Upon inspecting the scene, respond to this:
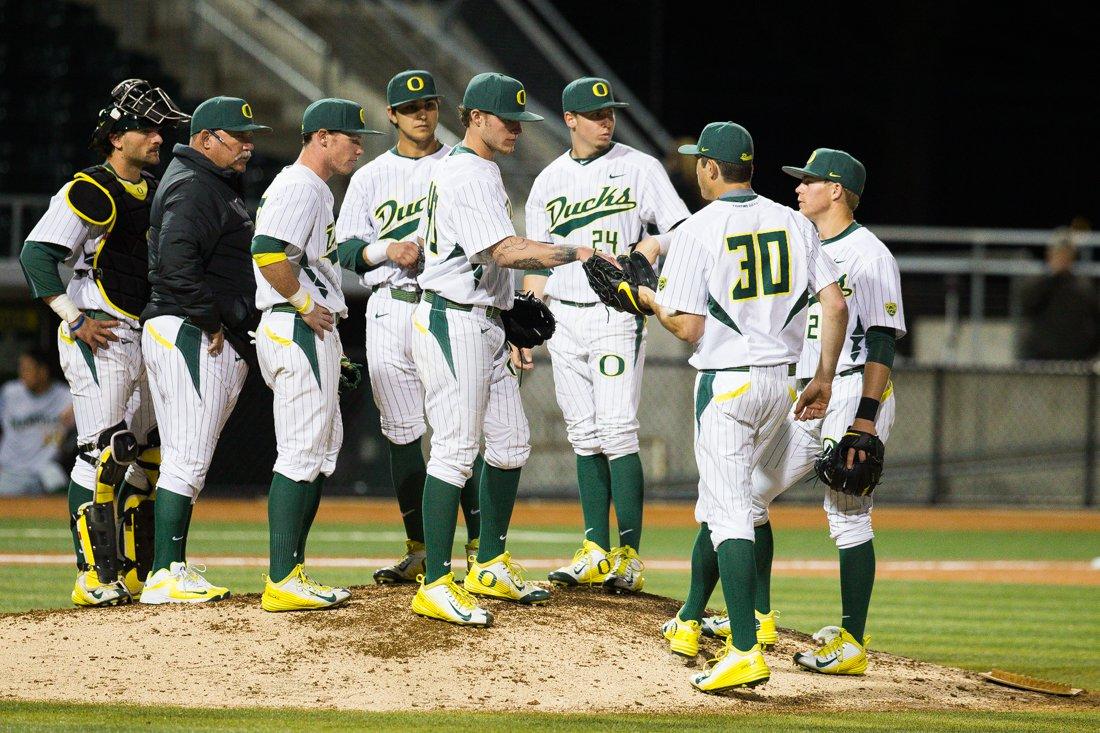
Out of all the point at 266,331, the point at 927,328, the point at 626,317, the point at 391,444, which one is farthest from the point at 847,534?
the point at 927,328

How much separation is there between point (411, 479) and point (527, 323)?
1041mm

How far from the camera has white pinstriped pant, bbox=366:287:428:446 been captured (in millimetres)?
6605

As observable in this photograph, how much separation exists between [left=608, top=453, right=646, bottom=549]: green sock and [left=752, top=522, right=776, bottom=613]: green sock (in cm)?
64

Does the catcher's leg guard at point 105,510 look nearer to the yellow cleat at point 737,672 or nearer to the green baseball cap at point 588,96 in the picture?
the green baseball cap at point 588,96

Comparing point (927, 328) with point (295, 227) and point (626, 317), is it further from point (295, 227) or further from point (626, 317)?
point (295, 227)

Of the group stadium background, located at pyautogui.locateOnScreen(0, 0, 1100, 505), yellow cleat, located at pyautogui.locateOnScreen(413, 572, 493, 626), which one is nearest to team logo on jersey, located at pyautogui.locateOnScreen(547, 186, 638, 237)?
yellow cleat, located at pyautogui.locateOnScreen(413, 572, 493, 626)

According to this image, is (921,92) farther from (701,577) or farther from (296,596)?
(296,596)

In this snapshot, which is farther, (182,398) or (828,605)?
(828,605)

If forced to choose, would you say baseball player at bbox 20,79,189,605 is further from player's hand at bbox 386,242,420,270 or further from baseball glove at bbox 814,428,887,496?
baseball glove at bbox 814,428,887,496

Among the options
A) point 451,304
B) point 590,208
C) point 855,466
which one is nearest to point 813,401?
point 855,466

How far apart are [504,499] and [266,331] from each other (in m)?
1.27

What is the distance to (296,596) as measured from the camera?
19.5ft

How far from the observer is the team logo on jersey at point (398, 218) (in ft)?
22.2

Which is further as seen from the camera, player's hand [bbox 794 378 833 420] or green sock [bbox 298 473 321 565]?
green sock [bbox 298 473 321 565]
